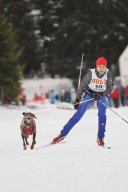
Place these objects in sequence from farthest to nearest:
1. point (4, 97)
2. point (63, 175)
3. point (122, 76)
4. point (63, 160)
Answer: point (122, 76) < point (4, 97) < point (63, 160) < point (63, 175)

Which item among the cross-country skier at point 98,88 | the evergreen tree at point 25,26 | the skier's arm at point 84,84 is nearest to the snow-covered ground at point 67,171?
the cross-country skier at point 98,88

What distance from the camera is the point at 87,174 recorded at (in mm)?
7473

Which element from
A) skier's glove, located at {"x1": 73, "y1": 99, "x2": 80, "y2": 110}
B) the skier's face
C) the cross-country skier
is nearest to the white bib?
the cross-country skier

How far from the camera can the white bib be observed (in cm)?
985

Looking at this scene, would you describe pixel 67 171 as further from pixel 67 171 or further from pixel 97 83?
pixel 97 83

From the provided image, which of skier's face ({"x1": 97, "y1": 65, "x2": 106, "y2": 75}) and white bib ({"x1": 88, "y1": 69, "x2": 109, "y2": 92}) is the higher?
skier's face ({"x1": 97, "y1": 65, "x2": 106, "y2": 75})

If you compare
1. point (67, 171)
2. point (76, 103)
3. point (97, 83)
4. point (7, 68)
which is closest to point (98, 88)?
point (97, 83)

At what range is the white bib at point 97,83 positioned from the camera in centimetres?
985

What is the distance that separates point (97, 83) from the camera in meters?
9.91

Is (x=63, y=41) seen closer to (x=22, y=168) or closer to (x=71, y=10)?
(x=71, y=10)

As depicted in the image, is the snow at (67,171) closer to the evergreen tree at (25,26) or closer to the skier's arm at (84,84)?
the skier's arm at (84,84)

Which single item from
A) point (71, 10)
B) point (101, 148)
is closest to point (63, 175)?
point (101, 148)

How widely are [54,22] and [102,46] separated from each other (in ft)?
32.5

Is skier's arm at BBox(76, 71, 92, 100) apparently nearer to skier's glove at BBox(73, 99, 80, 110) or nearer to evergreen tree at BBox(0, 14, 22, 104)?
skier's glove at BBox(73, 99, 80, 110)
